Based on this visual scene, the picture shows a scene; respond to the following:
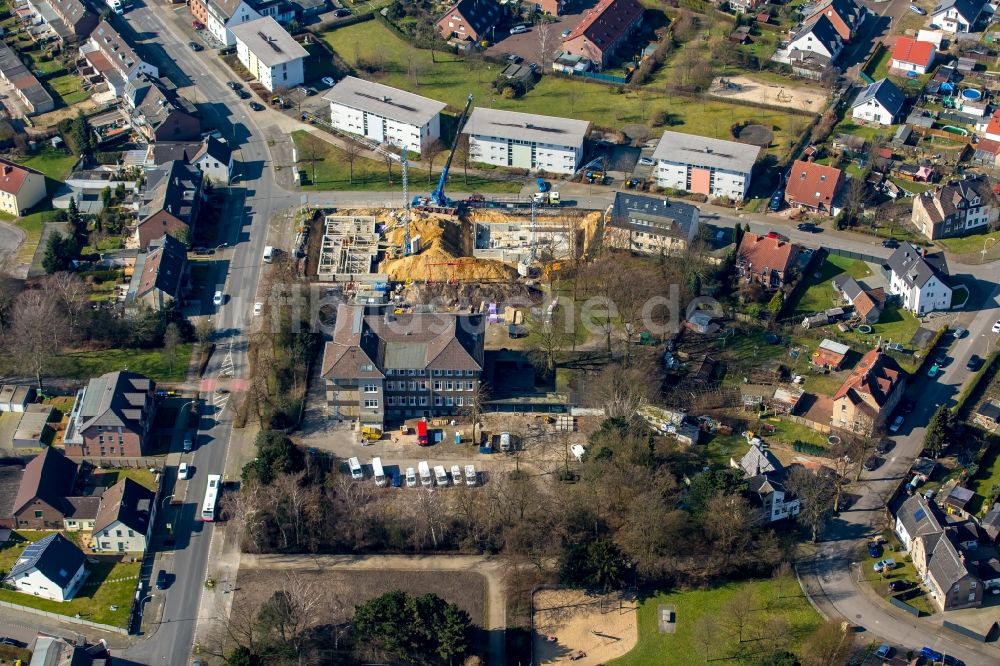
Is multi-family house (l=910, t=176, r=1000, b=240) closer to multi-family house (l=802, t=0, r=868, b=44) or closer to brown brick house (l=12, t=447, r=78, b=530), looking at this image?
multi-family house (l=802, t=0, r=868, b=44)

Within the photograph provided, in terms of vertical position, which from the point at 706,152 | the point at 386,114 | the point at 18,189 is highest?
the point at 706,152

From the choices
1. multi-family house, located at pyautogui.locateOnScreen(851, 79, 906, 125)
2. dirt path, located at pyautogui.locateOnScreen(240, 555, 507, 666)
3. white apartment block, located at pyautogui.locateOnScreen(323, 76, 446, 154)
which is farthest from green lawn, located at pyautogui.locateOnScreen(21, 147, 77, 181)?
multi-family house, located at pyautogui.locateOnScreen(851, 79, 906, 125)

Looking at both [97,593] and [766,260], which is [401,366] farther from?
[766,260]

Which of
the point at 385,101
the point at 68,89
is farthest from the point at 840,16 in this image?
the point at 68,89

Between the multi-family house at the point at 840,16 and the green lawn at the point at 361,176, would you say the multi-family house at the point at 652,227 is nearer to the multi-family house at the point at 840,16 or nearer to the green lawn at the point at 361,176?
the green lawn at the point at 361,176

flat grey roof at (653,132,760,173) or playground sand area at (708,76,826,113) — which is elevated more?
flat grey roof at (653,132,760,173)

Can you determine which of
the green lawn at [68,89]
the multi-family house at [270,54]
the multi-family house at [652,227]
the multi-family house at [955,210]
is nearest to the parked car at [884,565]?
the multi-family house at [652,227]

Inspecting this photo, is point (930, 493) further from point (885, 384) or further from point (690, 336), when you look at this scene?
point (690, 336)
